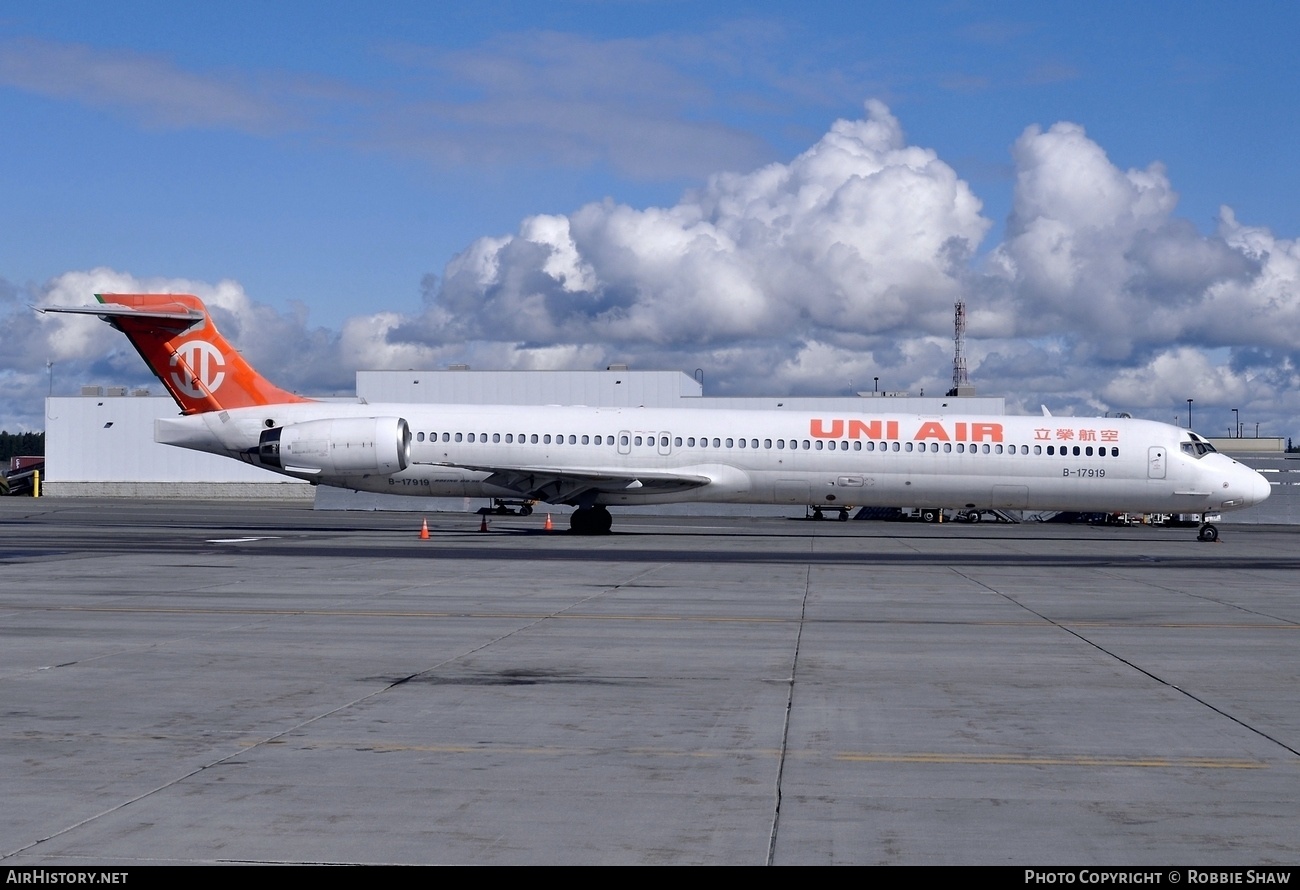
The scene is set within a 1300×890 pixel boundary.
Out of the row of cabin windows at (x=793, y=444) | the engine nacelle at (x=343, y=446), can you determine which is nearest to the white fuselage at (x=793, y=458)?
the row of cabin windows at (x=793, y=444)

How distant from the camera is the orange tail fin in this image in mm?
34312

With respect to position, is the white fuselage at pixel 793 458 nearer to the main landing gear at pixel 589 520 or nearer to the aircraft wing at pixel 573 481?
the aircraft wing at pixel 573 481

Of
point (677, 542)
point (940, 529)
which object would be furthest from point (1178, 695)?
point (940, 529)

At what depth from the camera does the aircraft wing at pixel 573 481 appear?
32.6m

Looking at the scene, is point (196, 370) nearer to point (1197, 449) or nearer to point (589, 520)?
point (589, 520)

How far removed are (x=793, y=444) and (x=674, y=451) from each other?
3.37 m

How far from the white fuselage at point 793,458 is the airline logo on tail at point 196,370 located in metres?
0.80

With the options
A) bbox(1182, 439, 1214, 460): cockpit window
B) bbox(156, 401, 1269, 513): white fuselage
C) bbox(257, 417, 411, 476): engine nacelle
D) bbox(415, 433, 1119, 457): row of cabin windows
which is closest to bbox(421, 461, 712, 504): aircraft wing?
bbox(156, 401, 1269, 513): white fuselage

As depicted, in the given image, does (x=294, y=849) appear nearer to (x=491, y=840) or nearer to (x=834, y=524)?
(x=491, y=840)

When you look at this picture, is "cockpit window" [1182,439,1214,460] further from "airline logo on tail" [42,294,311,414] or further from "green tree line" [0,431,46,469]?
"green tree line" [0,431,46,469]

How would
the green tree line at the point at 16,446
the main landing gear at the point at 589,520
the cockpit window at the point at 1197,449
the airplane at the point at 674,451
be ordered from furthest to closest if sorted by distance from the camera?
1. the green tree line at the point at 16,446
2. the cockpit window at the point at 1197,449
3. the main landing gear at the point at 589,520
4. the airplane at the point at 674,451

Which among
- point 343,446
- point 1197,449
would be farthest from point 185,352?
point 1197,449

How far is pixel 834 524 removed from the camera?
154 feet
